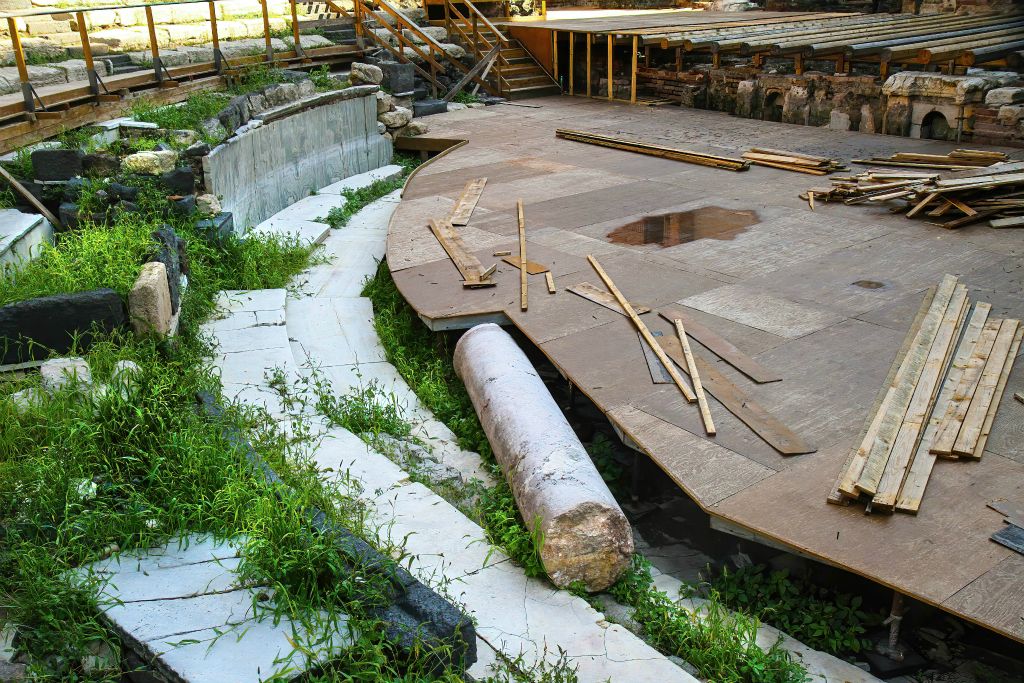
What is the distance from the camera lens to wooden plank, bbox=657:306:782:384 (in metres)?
6.01

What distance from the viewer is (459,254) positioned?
852 cm

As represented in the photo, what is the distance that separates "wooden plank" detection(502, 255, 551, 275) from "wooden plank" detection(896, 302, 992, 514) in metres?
3.31

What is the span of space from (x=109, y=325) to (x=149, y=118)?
4.77 metres

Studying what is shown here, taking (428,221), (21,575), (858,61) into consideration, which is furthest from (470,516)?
(858,61)

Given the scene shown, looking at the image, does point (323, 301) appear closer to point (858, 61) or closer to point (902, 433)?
point (902, 433)

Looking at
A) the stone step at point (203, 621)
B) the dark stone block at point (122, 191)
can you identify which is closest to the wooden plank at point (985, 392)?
the stone step at point (203, 621)

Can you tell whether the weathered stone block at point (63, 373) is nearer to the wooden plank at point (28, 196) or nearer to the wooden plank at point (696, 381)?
the wooden plank at point (28, 196)

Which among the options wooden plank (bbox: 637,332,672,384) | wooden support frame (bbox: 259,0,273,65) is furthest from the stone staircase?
wooden support frame (bbox: 259,0,273,65)

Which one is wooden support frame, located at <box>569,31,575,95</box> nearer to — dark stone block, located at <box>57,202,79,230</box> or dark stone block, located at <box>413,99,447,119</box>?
dark stone block, located at <box>413,99,447,119</box>

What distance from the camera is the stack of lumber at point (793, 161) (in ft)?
36.3

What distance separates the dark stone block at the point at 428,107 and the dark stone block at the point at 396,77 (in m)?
0.39

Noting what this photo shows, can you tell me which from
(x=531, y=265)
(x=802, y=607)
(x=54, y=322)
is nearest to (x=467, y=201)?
(x=531, y=265)

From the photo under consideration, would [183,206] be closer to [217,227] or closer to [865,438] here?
[217,227]

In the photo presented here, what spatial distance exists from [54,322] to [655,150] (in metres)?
8.29
